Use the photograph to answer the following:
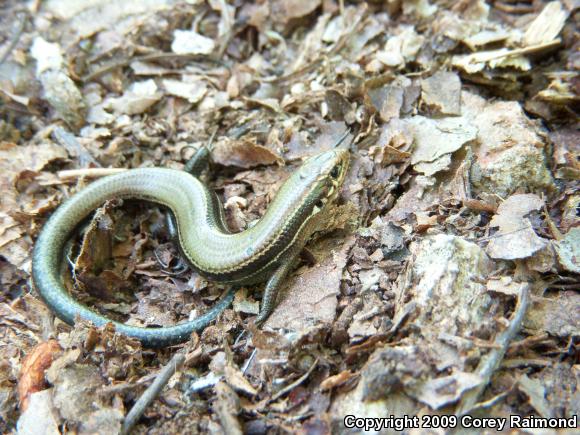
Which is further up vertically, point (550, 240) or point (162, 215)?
point (550, 240)

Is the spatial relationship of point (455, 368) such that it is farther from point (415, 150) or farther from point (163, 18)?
→ point (163, 18)

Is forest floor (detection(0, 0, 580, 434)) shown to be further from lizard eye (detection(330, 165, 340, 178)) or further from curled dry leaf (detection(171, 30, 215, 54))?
lizard eye (detection(330, 165, 340, 178))

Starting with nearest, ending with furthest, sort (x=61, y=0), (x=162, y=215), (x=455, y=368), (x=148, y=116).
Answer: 1. (x=455, y=368)
2. (x=162, y=215)
3. (x=148, y=116)
4. (x=61, y=0)

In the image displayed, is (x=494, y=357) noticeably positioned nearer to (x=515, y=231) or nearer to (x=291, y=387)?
(x=515, y=231)

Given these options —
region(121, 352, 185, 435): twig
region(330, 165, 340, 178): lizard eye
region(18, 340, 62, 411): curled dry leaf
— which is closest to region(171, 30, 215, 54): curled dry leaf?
region(330, 165, 340, 178): lizard eye

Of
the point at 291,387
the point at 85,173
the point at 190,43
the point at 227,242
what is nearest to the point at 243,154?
the point at 227,242

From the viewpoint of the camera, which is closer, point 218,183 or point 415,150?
point 415,150

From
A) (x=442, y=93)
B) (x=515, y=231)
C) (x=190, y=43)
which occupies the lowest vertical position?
(x=515, y=231)

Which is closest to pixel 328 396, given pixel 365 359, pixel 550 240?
pixel 365 359
